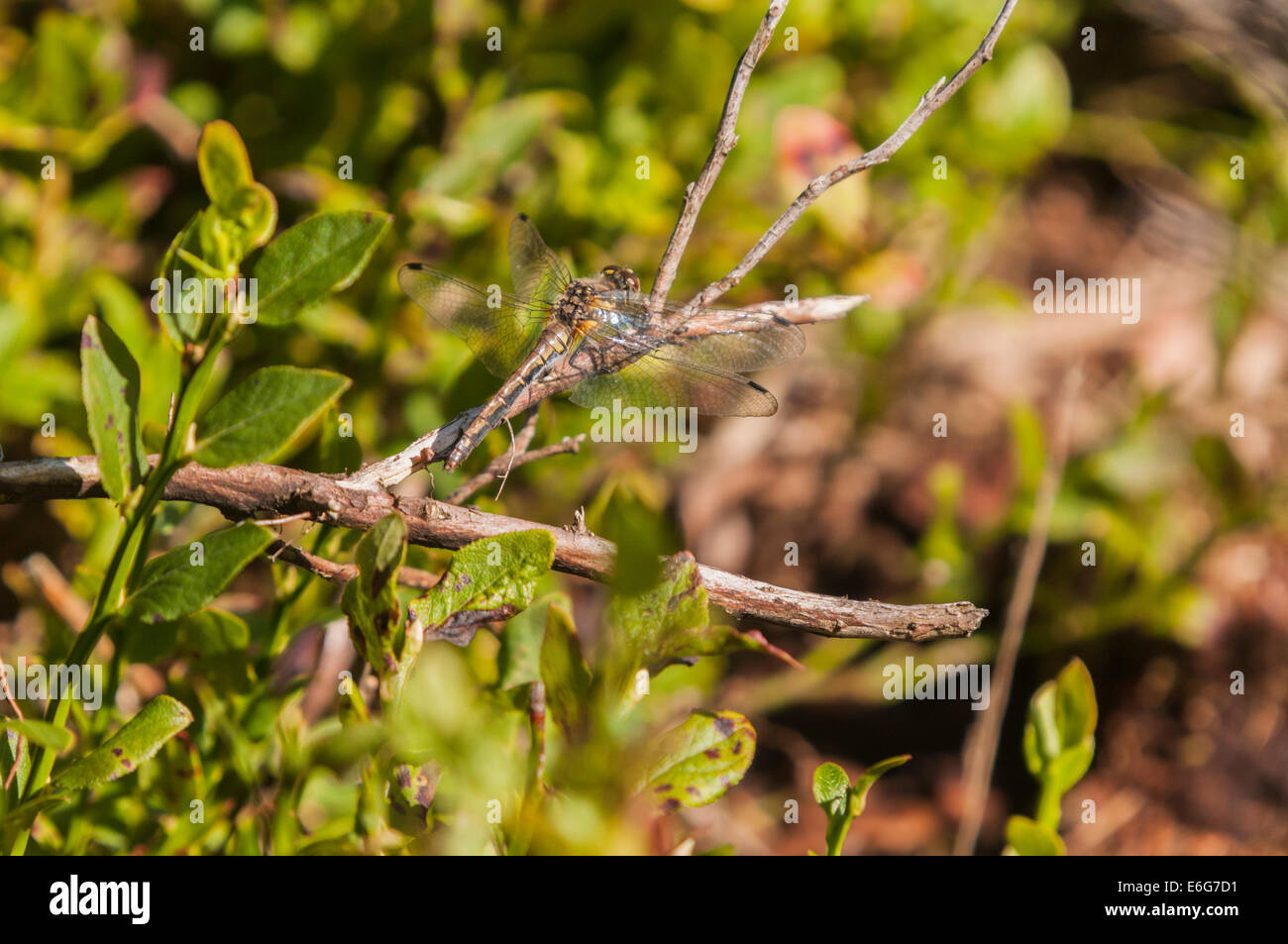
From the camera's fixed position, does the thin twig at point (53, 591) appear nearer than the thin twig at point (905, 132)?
No

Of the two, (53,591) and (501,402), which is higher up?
(501,402)

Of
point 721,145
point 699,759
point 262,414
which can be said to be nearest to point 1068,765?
point 699,759

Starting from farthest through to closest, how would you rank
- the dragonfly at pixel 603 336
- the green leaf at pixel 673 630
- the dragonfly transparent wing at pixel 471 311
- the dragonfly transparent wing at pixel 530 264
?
1. the dragonfly transparent wing at pixel 530 264
2. the dragonfly transparent wing at pixel 471 311
3. the dragonfly at pixel 603 336
4. the green leaf at pixel 673 630

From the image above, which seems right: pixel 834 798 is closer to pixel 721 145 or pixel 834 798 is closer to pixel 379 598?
pixel 379 598

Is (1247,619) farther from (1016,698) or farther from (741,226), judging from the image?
(741,226)

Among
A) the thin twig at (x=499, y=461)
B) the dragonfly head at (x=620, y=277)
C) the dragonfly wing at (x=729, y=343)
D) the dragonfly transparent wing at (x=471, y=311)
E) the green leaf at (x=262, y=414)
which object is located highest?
the dragonfly head at (x=620, y=277)

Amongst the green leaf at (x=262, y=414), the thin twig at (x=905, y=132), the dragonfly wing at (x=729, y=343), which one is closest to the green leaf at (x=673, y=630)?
the green leaf at (x=262, y=414)

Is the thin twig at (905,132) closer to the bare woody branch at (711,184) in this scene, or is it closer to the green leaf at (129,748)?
the bare woody branch at (711,184)
